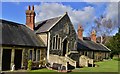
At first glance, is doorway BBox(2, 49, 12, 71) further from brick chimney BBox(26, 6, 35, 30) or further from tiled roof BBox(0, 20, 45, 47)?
brick chimney BBox(26, 6, 35, 30)

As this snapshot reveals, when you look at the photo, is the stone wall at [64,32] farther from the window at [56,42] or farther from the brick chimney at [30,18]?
the brick chimney at [30,18]

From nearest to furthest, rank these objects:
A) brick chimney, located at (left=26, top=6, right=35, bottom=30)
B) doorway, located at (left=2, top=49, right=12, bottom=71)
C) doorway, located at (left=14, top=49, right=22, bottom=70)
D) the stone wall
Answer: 1. doorway, located at (left=2, top=49, right=12, bottom=71)
2. doorway, located at (left=14, top=49, right=22, bottom=70)
3. the stone wall
4. brick chimney, located at (left=26, top=6, right=35, bottom=30)

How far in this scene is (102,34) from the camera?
71.2m

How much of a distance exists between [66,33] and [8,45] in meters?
13.3

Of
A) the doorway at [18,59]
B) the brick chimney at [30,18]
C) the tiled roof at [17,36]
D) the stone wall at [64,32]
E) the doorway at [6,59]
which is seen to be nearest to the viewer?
the doorway at [6,59]

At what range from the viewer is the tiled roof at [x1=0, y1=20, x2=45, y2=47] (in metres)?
27.8

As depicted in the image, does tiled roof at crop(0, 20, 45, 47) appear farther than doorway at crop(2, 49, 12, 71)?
Yes

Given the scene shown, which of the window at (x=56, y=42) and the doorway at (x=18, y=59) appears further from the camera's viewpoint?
the window at (x=56, y=42)

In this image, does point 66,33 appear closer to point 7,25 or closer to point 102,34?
point 7,25

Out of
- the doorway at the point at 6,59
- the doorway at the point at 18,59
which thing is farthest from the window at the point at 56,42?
the doorway at the point at 6,59

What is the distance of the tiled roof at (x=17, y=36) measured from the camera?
2780cm

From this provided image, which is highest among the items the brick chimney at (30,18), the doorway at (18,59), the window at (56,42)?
the brick chimney at (30,18)

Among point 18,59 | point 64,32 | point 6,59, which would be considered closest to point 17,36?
point 18,59

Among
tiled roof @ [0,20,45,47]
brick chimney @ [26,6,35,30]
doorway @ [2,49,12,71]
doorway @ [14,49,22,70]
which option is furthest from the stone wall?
doorway @ [2,49,12,71]
